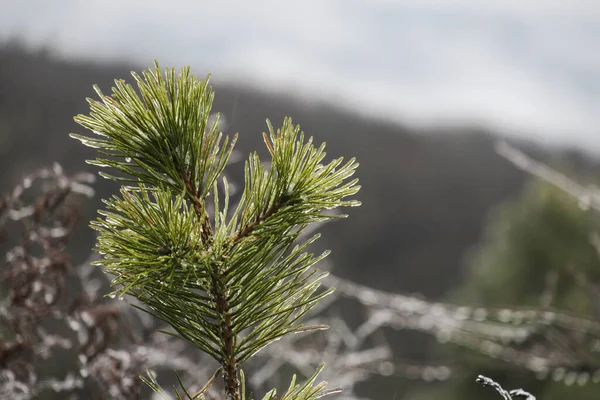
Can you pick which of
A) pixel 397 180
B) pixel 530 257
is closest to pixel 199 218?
pixel 530 257

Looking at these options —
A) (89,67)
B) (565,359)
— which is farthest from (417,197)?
(565,359)

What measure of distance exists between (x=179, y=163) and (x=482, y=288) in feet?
35.7

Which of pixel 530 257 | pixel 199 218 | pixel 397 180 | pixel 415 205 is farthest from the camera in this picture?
pixel 415 205

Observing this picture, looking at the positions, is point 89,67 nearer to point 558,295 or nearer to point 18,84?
point 18,84

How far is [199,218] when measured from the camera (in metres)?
0.72

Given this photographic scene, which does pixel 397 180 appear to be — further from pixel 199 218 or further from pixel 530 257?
pixel 199 218

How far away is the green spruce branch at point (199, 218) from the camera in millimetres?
695

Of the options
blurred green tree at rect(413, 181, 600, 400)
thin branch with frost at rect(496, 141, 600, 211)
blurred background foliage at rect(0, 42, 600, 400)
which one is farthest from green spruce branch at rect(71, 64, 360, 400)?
blurred green tree at rect(413, 181, 600, 400)

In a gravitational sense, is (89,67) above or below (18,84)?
above

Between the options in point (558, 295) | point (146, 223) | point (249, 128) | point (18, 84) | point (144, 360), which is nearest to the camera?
Result: point (146, 223)

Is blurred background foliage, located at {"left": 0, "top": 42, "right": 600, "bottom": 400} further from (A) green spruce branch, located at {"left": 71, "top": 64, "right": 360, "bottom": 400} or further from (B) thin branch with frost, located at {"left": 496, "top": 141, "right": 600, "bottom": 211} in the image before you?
(A) green spruce branch, located at {"left": 71, "top": 64, "right": 360, "bottom": 400}

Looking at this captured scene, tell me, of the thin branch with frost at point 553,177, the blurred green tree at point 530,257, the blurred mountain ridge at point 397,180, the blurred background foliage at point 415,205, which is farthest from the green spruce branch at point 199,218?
the blurred mountain ridge at point 397,180

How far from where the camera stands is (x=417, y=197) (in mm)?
31516

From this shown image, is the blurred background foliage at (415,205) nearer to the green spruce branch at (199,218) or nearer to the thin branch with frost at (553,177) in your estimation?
the thin branch with frost at (553,177)
